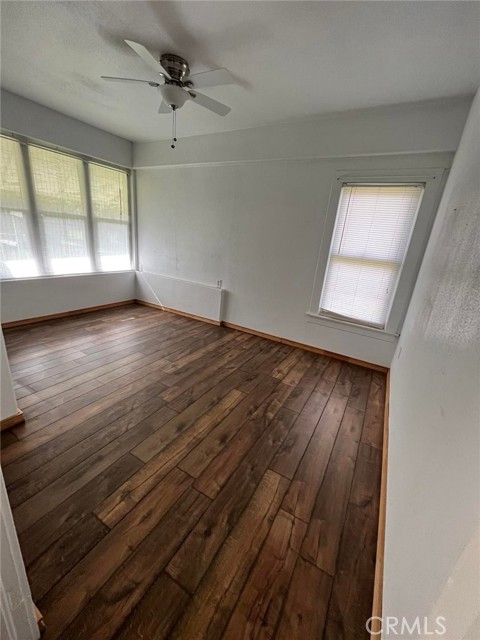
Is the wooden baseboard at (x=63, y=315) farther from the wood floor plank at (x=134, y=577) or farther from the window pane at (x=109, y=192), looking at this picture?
the wood floor plank at (x=134, y=577)

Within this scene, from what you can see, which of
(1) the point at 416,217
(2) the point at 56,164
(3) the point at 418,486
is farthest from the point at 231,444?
(2) the point at 56,164

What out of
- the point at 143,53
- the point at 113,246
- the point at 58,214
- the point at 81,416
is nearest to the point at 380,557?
the point at 81,416

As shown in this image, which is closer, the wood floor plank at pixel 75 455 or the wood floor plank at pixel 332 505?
the wood floor plank at pixel 332 505

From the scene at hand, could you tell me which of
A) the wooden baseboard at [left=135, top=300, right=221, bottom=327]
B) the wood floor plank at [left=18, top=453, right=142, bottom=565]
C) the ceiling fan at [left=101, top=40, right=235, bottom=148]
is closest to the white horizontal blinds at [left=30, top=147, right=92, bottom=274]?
the wooden baseboard at [left=135, top=300, right=221, bottom=327]

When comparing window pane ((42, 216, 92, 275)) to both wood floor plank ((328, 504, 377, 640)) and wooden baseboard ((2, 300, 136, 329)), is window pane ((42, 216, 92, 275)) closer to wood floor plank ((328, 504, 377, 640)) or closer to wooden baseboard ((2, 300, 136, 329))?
wooden baseboard ((2, 300, 136, 329))

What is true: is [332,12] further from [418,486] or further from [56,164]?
[56,164]

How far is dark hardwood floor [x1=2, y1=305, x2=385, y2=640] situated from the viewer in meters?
0.96

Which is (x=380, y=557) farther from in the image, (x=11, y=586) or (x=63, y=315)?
(x=63, y=315)

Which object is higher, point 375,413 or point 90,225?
point 90,225

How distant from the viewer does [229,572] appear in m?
1.07

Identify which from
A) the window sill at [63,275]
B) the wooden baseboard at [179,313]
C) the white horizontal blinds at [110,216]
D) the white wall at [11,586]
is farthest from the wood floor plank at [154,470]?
the white horizontal blinds at [110,216]

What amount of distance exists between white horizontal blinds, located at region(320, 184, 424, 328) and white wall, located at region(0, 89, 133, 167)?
3.46 m

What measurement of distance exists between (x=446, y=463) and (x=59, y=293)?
14.4ft

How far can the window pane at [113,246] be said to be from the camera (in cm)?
407
